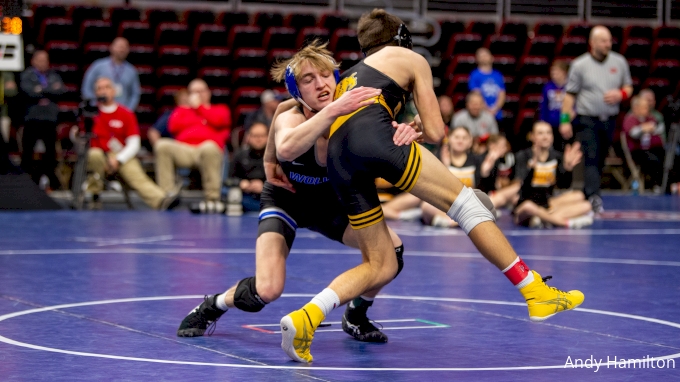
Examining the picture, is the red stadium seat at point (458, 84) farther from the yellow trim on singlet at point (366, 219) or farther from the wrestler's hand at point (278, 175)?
the yellow trim on singlet at point (366, 219)

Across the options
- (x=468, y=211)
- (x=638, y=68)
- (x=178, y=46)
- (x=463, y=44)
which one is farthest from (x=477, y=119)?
(x=468, y=211)

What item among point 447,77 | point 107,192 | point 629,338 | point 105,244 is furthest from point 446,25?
point 629,338

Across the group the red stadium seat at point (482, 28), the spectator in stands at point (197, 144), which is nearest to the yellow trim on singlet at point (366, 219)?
the spectator in stands at point (197, 144)

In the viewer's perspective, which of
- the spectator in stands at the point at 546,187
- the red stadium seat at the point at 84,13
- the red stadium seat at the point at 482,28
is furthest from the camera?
the red stadium seat at the point at 482,28

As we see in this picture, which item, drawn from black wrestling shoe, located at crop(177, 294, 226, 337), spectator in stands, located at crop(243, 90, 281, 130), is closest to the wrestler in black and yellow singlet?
black wrestling shoe, located at crop(177, 294, 226, 337)

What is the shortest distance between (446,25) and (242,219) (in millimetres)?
6924

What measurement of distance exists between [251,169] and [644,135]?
6.31m

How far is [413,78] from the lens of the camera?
13.6 ft

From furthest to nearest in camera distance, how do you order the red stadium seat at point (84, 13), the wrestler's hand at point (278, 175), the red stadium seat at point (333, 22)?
1. the red stadium seat at point (333, 22)
2. the red stadium seat at point (84, 13)
3. the wrestler's hand at point (278, 175)

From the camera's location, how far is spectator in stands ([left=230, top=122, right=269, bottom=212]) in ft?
35.7

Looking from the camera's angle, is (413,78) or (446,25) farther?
(446,25)

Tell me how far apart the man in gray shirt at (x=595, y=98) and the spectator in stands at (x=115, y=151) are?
4.52 m

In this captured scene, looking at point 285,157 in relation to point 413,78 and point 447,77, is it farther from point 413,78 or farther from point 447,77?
point 447,77

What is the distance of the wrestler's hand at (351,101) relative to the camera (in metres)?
3.80
